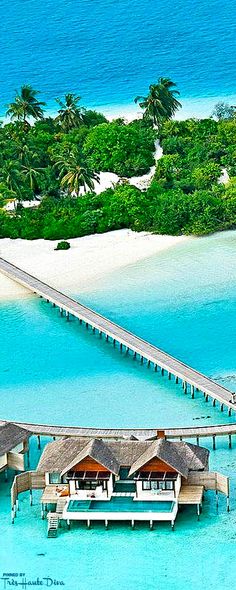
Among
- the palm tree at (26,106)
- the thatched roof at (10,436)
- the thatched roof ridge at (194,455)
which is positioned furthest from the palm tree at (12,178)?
the thatched roof ridge at (194,455)

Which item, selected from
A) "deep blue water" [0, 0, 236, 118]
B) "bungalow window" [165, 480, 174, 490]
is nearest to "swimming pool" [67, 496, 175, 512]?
"bungalow window" [165, 480, 174, 490]

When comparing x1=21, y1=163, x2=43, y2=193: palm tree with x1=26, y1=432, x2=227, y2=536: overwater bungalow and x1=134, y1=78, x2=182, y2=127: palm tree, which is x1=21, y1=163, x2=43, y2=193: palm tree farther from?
x1=26, y1=432, x2=227, y2=536: overwater bungalow

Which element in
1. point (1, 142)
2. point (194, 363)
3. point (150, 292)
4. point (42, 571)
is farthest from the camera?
point (1, 142)

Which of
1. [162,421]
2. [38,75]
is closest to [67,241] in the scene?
[162,421]

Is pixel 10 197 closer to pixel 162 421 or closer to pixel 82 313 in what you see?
pixel 82 313

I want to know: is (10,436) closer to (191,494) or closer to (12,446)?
(12,446)

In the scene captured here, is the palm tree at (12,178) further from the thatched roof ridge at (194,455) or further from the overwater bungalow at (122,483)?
the thatched roof ridge at (194,455)

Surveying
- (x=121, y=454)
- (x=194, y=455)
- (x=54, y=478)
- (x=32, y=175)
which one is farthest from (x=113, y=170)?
(x=54, y=478)

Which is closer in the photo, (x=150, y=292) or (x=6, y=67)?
(x=150, y=292)
